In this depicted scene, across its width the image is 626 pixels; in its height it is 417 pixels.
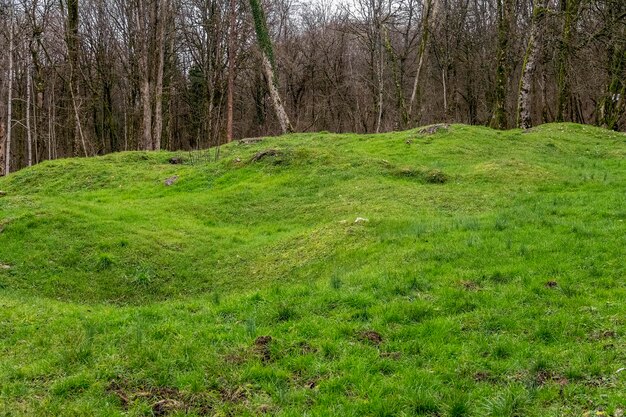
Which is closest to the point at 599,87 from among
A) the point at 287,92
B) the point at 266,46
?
the point at 266,46

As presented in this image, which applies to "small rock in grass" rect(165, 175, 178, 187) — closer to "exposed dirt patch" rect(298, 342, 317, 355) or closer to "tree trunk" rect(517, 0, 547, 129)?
"exposed dirt patch" rect(298, 342, 317, 355)

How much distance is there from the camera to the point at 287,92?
4528cm

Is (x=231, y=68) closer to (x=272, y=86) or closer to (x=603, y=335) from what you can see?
(x=272, y=86)

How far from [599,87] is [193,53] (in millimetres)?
29243

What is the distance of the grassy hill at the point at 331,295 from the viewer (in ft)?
15.2

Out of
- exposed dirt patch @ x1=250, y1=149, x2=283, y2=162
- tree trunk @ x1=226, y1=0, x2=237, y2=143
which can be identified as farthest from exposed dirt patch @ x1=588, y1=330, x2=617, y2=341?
tree trunk @ x1=226, y1=0, x2=237, y2=143

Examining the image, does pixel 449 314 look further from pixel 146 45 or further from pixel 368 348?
pixel 146 45

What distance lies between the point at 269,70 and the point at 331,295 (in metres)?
19.8

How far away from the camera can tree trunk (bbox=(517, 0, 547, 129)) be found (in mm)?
21781

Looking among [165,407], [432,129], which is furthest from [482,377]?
[432,129]

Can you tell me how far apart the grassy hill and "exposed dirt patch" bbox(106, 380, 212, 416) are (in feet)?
0.07

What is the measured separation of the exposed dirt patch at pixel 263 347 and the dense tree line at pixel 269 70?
1924 cm

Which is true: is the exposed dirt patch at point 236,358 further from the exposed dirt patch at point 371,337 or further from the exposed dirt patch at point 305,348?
the exposed dirt patch at point 371,337

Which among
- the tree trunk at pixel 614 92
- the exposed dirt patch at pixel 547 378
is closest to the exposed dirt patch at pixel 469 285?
the exposed dirt patch at pixel 547 378
